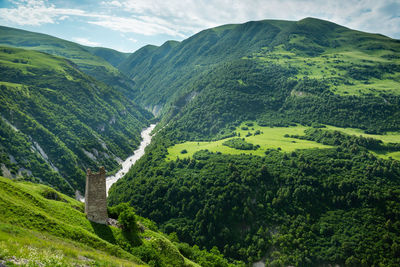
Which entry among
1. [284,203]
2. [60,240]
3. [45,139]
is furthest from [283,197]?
[45,139]

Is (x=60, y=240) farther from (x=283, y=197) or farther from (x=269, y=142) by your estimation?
(x=269, y=142)

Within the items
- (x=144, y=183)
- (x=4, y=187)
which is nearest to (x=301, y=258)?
(x=144, y=183)

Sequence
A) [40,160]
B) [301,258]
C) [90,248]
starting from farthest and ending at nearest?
[40,160], [301,258], [90,248]

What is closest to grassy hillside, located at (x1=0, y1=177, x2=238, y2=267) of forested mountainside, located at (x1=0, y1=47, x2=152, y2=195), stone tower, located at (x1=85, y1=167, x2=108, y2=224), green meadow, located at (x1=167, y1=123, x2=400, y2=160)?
stone tower, located at (x1=85, y1=167, x2=108, y2=224)

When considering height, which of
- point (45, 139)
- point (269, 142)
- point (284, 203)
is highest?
point (269, 142)

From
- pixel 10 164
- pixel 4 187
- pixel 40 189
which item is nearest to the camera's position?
pixel 4 187

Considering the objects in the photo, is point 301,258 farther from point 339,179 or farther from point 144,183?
point 144,183
